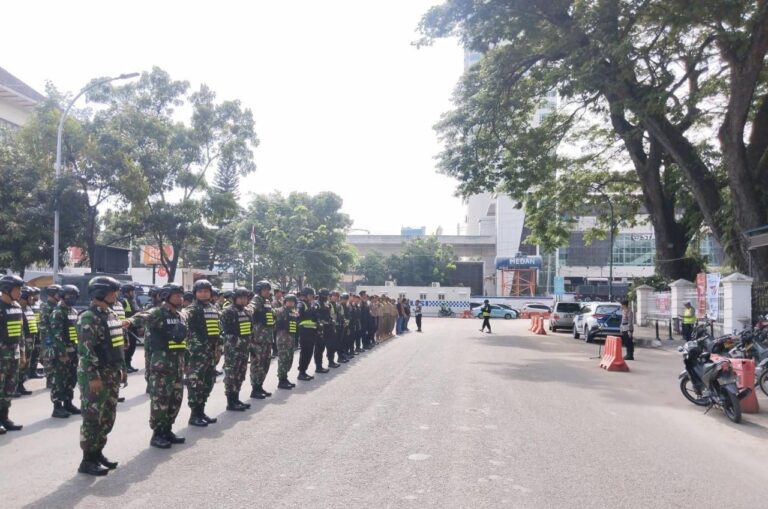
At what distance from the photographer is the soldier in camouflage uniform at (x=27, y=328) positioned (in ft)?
31.2

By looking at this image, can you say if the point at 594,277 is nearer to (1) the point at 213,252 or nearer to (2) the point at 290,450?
(1) the point at 213,252

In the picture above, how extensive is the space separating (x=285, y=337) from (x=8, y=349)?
14.9ft

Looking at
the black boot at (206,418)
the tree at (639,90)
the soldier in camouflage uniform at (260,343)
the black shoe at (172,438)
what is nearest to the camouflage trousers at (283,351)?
the soldier in camouflage uniform at (260,343)

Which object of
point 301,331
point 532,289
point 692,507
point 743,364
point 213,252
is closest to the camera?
point 692,507

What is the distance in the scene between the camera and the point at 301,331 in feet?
40.2

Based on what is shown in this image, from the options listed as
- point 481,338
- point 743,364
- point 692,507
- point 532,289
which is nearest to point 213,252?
point 481,338

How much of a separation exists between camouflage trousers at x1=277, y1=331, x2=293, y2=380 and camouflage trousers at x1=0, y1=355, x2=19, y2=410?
4440 mm

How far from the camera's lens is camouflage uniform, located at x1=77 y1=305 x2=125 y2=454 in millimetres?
5871

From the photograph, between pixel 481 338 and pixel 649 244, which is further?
pixel 649 244

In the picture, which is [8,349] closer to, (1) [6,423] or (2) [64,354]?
(1) [6,423]

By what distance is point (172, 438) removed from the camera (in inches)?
277

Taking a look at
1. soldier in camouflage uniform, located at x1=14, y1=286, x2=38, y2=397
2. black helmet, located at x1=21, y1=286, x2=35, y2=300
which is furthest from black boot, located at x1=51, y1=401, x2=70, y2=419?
black helmet, located at x1=21, y1=286, x2=35, y2=300

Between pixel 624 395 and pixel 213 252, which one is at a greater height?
pixel 213 252

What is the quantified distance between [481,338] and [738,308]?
9392 mm
